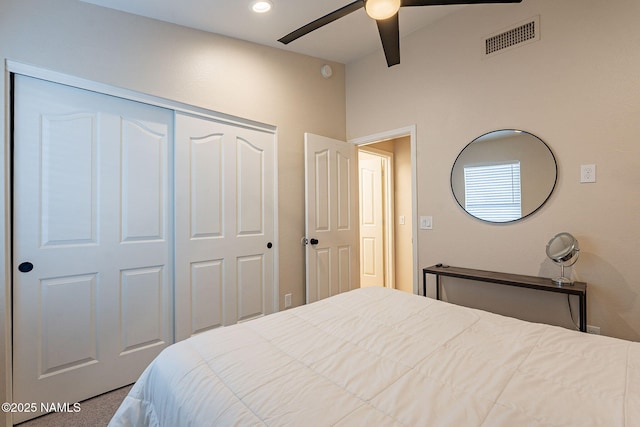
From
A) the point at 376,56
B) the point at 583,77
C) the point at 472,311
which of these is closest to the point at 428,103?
the point at 376,56

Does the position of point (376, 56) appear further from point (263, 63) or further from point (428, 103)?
point (263, 63)

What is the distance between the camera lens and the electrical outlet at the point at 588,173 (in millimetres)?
1945

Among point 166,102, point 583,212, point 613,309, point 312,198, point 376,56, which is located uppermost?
point 376,56

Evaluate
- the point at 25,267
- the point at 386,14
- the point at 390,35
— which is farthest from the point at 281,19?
the point at 25,267

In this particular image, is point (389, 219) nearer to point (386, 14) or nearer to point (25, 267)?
point (386, 14)

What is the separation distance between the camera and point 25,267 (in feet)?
5.78

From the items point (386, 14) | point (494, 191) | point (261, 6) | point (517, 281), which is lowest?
point (517, 281)

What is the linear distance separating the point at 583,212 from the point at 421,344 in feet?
5.56

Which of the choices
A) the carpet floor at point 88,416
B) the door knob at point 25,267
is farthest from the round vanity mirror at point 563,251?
the door knob at point 25,267

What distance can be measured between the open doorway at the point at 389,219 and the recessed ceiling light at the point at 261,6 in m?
2.35

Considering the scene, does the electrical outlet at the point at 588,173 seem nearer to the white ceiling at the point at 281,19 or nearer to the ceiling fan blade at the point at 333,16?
the white ceiling at the point at 281,19

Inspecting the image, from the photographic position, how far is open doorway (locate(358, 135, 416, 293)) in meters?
4.20

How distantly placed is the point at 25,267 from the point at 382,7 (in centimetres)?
245

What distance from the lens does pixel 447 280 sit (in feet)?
8.67
